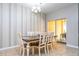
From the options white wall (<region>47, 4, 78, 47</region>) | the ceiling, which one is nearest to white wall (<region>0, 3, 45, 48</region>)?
the ceiling

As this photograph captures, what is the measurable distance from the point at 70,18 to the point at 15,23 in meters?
1.91

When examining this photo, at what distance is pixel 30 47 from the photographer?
10.3 ft

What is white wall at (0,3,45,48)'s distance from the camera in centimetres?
306

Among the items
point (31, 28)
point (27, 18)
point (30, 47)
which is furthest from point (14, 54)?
point (27, 18)

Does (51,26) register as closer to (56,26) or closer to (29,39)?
(56,26)

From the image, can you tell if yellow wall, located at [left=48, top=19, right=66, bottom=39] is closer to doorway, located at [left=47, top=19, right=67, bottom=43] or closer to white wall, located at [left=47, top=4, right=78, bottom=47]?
doorway, located at [left=47, top=19, right=67, bottom=43]

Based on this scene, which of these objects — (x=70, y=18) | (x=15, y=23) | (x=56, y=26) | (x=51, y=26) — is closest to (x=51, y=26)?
(x=51, y=26)

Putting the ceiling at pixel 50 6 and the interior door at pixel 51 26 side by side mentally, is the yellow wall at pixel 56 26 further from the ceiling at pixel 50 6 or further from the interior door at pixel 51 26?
the ceiling at pixel 50 6

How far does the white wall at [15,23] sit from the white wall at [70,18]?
0.45 metres

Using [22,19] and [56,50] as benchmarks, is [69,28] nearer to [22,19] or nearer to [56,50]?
[56,50]

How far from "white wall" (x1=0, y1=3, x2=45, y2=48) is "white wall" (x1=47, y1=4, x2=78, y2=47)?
0.45 metres

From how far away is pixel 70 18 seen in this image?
373 cm

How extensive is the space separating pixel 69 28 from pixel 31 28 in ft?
4.56

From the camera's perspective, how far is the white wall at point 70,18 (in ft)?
10.7
